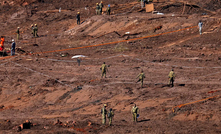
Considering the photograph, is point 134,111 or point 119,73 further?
point 119,73

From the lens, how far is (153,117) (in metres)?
18.0

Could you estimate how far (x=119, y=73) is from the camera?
83.8 feet

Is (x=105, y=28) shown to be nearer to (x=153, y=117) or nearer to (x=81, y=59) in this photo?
(x=81, y=59)

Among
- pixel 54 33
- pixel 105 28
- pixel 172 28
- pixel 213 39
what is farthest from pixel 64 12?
pixel 213 39

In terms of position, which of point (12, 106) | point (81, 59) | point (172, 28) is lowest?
point (12, 106)

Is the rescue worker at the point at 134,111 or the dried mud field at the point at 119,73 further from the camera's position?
the dried mud field at the point at 119,73

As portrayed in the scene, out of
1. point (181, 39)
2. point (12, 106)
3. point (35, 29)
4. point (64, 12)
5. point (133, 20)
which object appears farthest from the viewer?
point (64, 12)

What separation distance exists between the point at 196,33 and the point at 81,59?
10125 millimetres

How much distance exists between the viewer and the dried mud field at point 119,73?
1756cm

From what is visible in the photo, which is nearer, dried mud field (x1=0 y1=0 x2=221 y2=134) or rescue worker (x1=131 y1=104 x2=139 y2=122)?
rescue worker (x1=131 y1=104 x2=139 y2=122)

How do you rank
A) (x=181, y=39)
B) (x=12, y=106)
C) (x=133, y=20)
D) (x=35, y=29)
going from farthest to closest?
1. (x=35, y=29)
2. (x=133, y=20)
3. (x=181, y=39)
4. (x=12, y=106)

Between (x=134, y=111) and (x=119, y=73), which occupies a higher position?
(x=119, y=73)

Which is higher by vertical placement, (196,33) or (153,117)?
(196,33)

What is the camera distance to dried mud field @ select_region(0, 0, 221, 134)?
17562mm
